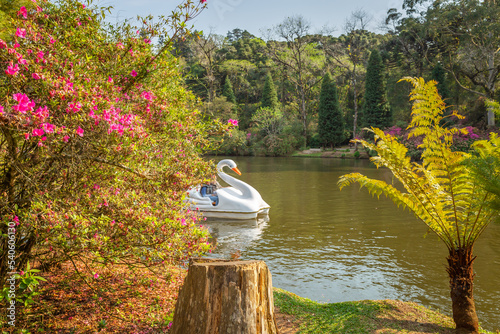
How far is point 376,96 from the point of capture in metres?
34.1

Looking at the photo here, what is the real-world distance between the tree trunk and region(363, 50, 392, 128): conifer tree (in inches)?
1221

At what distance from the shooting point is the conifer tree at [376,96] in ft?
112

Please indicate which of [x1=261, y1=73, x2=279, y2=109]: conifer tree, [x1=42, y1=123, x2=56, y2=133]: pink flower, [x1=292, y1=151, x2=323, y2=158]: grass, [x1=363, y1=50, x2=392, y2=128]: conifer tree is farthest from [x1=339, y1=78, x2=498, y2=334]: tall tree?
[x1=261, y1=73, x2=279, y2=109]: conifer tree

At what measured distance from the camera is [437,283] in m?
6.57

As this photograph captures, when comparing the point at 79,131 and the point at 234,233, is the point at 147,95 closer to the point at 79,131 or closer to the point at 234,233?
the point at 79,131

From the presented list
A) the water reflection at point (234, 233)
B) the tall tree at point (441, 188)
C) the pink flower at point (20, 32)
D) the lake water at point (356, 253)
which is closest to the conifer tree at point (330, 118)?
the lake water at point (356, 253)

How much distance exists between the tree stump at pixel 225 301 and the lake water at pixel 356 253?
391cm

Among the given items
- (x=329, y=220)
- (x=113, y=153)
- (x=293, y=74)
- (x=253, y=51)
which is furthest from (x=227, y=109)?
(x=113, y=153)

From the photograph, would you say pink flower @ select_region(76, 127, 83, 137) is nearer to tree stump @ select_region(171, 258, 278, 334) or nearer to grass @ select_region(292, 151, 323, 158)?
tree stump @ select_region(171, 258, 278, 334)

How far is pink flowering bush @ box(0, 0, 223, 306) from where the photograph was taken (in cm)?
290

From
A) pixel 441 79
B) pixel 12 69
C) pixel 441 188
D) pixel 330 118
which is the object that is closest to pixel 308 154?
pixel 330 118

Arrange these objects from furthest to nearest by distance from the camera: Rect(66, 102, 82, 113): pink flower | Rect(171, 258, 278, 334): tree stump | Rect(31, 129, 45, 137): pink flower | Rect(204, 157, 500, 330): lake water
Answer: Rect(204, 157, 500, 330): lake water < Rect(66, 102, 82, 113): pink flower < Rect(31, 129, 45, 137): pink flower < Rect(171, 258, 278, 334): tree stump

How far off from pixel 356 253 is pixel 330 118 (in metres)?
30.0

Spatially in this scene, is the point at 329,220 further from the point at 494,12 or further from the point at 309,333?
the point at 494,12
